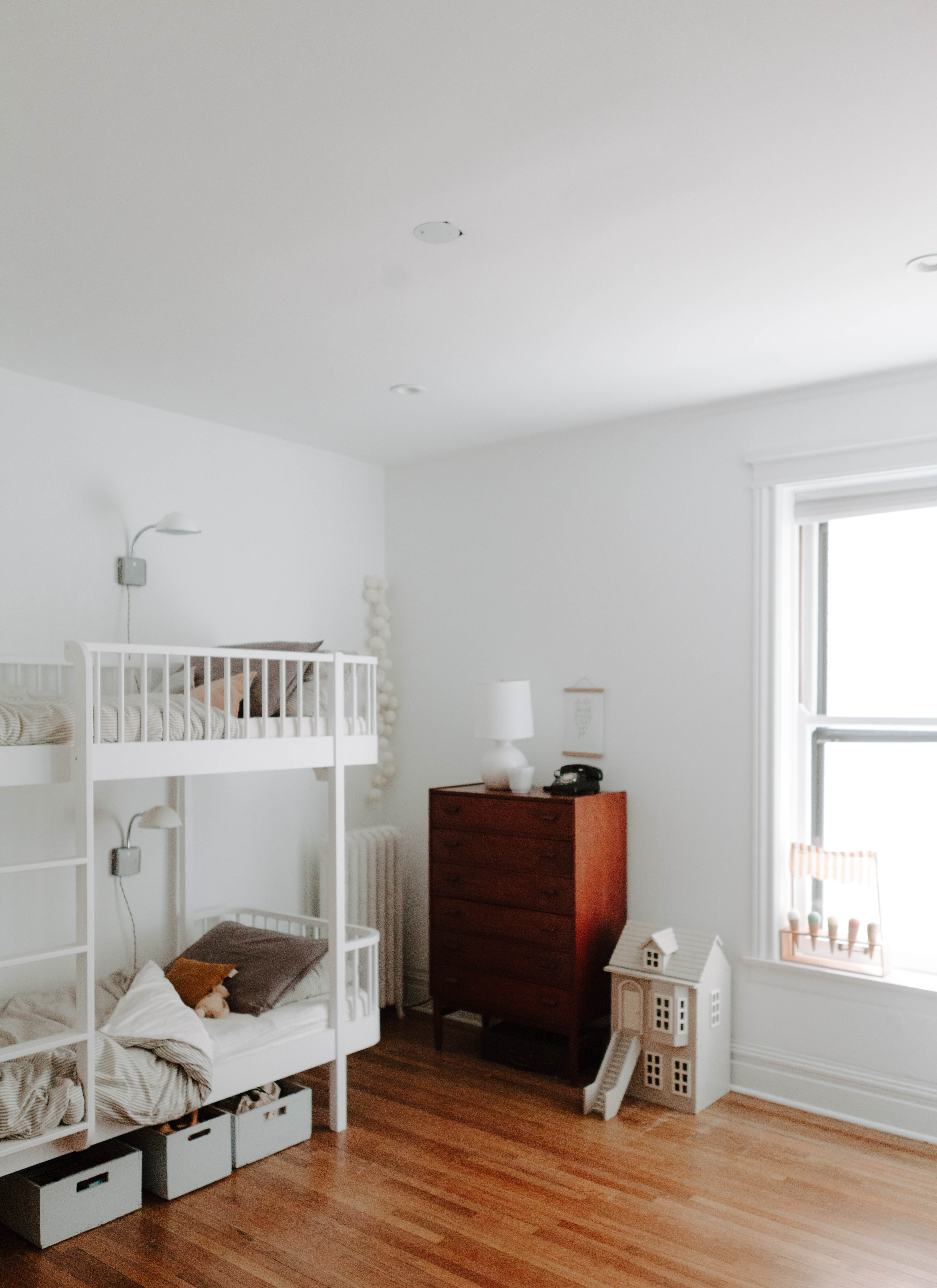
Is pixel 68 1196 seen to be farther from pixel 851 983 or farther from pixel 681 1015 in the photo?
pixel 851 983

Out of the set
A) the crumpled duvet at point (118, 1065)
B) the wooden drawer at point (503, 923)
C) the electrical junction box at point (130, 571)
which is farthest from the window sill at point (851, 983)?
the electrical junction box at point (130, 571)

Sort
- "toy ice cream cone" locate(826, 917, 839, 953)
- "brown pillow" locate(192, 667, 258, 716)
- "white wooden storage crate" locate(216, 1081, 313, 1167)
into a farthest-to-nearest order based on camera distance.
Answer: "toy ice cream cone" locate(826, 917, 839, 953) → "brown pillow" locate(192, 667, 258, 716) → "white wooden storage crate" locate(216, 1081, 313, 1167)

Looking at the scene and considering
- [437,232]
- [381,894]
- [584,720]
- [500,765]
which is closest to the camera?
[437,232]

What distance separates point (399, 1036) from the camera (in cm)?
→ 438

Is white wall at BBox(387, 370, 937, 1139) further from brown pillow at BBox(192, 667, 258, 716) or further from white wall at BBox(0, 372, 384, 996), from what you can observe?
brown pillow at BBox(192, 667, 258, 716)

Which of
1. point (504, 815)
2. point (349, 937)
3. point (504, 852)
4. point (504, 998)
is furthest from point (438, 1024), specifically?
point (504, 815)

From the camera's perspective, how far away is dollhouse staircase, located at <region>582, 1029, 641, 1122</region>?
11.5 ft

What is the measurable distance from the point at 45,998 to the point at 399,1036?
168cm

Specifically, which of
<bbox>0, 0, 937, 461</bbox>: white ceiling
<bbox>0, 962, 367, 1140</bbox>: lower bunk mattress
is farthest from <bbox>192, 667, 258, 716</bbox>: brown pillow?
<bbox>0, 0, 937, 461</bbox>: white ceiling

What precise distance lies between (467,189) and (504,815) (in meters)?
2.46

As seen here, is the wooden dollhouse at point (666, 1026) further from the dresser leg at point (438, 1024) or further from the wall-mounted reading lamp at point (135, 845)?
the wall-mounted reading lamp at point (135, 845)

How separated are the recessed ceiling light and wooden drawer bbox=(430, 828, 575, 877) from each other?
2250 millimetres

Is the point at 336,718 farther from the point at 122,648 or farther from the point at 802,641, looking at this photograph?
the point at 802,641

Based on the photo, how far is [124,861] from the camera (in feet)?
12.1
